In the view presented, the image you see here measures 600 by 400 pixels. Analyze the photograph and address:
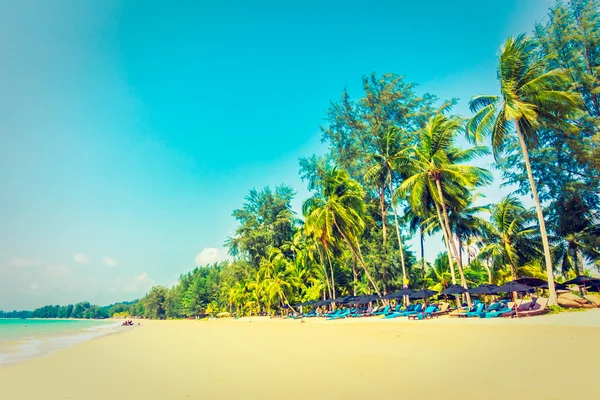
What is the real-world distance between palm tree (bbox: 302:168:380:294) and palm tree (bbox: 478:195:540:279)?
11.8m

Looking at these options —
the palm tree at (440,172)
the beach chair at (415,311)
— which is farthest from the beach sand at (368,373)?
the palm tree at (440,172)

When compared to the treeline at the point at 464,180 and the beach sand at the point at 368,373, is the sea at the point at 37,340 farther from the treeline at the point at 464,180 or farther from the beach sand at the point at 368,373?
the treeline at the point at 464,180

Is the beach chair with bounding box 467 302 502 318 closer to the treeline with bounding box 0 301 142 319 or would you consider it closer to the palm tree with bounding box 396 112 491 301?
the palm tree with bounding box 396 112 491 301

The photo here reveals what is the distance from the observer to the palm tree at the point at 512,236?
26938 millimetres

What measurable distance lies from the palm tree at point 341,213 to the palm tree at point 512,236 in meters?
11.8

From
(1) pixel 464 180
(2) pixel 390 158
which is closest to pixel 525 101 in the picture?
(1) pixel 464 180

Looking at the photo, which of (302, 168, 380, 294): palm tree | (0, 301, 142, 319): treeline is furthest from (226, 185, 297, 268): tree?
(0, 301, 142, 319): treeline

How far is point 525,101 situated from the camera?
1845 centimetres

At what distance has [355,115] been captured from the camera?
33625mm

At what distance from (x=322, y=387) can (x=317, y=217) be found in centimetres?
2305

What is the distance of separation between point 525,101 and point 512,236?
14139 mm

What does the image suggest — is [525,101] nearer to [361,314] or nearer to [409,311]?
[409,311]

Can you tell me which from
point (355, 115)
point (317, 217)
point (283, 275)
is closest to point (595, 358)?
point (317, 217)

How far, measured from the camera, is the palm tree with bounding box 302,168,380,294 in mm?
27516
